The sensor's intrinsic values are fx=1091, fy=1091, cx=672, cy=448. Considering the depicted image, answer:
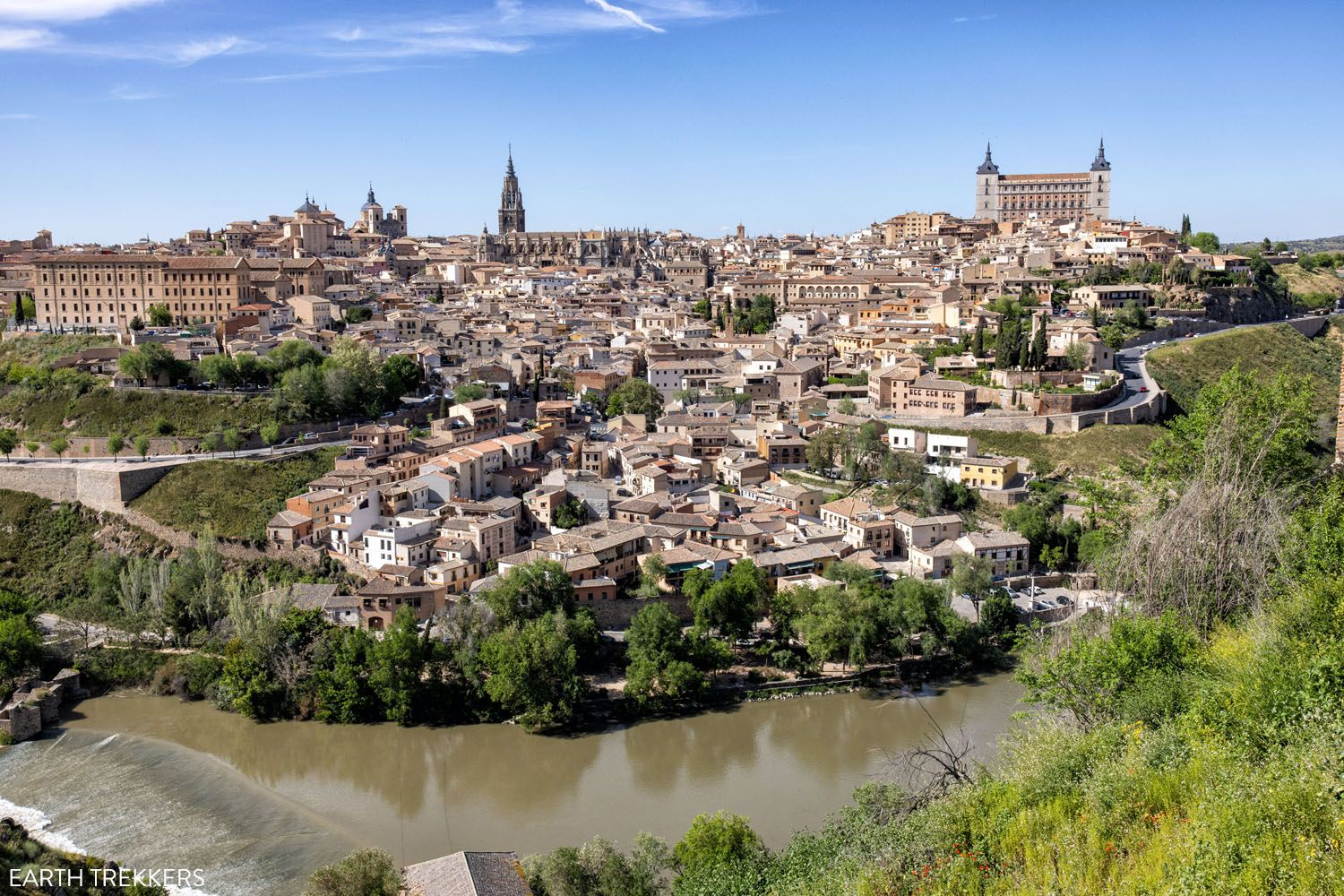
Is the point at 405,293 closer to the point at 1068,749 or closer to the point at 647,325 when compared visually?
the point at 647,325

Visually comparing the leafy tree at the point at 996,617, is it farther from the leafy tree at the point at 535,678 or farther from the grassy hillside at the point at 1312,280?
the grassy hillside at the point at 1312,280

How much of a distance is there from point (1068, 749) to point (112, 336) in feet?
69.5

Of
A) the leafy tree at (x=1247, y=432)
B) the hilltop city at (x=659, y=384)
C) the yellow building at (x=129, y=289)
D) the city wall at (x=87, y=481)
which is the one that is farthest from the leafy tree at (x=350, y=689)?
the yellow building at (x=129, y=289)

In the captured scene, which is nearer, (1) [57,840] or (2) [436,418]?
(1) [57,840]

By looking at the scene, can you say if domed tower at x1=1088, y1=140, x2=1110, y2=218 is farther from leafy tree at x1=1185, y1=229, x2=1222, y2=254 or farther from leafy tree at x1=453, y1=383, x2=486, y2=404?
leafy tree at x1=453, y1=383, x2=486, y2=404

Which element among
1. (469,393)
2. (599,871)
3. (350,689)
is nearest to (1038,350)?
(469,393)

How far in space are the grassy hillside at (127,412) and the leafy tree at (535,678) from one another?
8600 mm

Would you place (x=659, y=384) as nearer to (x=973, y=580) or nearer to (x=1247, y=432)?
(x=973, y=580)

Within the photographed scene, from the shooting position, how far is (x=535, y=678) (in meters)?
10.2

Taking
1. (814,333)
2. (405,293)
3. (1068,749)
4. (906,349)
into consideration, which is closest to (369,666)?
(1068,749)

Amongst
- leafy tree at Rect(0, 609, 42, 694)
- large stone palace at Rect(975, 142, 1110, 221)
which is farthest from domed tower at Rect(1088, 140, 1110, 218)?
leafy tree at Rect(0, 609, 42, 694)

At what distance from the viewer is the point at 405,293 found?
28.6 meters

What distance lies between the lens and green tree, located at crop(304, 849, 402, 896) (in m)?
6.45

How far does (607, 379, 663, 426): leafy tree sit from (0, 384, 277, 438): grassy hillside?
225 inches
